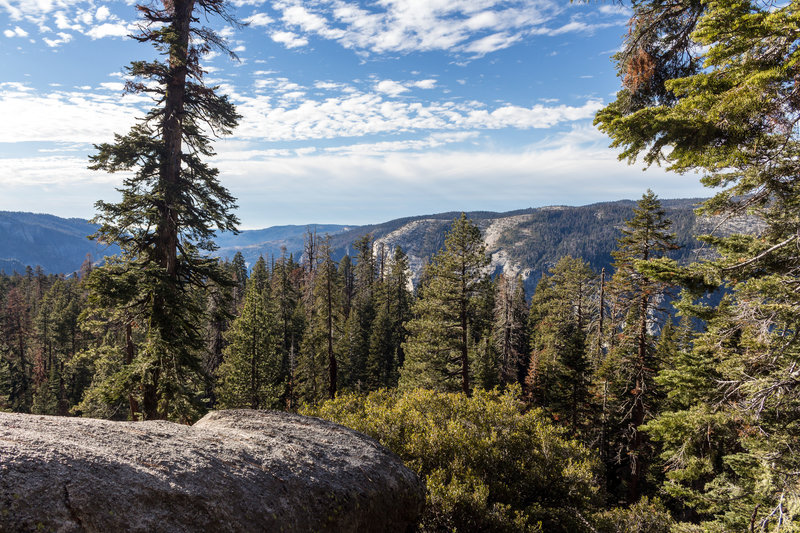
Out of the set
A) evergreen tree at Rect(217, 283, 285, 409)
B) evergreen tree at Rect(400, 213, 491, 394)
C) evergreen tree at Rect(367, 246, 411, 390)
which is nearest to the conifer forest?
evergreen tree at Rect(400, 213, 491, 394)

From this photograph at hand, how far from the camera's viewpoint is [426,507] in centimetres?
792

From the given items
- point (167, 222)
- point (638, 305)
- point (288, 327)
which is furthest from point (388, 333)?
point (167, 222)

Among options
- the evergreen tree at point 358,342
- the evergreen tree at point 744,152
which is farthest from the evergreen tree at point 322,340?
the evergreen tree at point 744,152

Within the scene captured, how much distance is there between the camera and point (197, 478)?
4523 mm

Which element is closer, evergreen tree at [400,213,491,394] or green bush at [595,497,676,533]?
green bush at [595,497,676,533]

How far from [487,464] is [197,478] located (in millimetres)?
7600

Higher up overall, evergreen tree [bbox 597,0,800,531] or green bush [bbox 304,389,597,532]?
evergreen tree [bbox 597,0,800,531]

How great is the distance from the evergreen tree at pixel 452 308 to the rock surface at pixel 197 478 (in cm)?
1704

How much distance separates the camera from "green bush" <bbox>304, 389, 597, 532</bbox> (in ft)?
26.2

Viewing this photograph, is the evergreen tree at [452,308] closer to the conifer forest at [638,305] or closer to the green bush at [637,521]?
the conifer forest at [638,305]

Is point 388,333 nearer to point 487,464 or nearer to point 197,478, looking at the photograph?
point 487,464

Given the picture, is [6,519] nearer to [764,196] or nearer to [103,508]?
[103,508]

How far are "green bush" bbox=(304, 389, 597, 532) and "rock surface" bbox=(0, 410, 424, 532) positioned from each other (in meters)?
1.49

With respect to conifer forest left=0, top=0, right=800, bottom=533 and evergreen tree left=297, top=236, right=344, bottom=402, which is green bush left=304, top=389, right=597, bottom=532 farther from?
evergreen tree left=297, top=236, right=344, bottom=402
